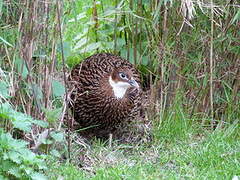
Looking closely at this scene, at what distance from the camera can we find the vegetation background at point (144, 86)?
409 cm

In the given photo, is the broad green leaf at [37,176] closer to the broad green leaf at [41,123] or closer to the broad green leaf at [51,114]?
the broad green leaf at [41,123]

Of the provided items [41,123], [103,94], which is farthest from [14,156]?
[103,94]

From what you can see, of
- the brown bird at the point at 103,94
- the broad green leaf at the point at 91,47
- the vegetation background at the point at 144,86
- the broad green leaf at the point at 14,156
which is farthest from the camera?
the broad green leaf at the point at 91,47

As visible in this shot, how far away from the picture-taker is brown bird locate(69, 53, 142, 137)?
4.96m

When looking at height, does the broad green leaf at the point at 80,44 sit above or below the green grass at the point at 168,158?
above

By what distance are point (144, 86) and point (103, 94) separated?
0.73 m

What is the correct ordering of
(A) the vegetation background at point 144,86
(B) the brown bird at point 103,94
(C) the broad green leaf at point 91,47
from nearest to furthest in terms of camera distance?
(A) the vegetation background at point 144,86 → (B) the brown bird at point 103,94 → (C) the broad green leaf at point 91,47

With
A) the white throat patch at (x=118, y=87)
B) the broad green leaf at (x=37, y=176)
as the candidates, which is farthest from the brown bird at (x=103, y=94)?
the broad green leaf at (x=37, y=176)

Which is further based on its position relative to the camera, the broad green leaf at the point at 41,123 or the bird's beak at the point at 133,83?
the bird's beak at the point at 133,83

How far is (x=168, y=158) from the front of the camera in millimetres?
4480

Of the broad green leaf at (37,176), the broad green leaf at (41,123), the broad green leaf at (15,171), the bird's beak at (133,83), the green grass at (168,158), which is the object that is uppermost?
the broad green leaf at (41,123)

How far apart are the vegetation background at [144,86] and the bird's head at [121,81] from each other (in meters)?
0.23

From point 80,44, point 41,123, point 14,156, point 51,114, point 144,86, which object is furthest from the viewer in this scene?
point 80,44

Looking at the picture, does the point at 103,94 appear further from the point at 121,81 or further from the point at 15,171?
the point at 15,171
